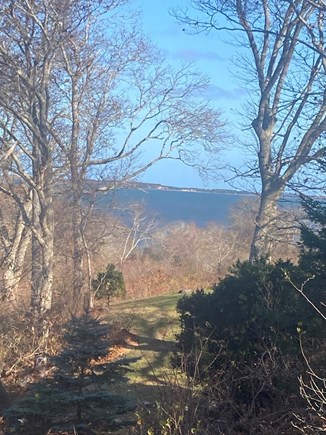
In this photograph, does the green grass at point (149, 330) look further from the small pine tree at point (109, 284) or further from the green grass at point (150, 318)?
the small pine tree at point (109, 284)

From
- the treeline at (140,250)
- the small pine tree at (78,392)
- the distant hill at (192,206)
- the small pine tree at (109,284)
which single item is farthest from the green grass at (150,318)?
the distant hill at (192,206)

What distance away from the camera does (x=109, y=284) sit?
19.3 m

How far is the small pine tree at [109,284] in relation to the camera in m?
19.0

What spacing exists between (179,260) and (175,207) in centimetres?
3020

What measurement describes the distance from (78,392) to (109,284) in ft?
40.7

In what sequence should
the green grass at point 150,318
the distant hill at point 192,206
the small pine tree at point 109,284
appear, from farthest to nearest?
Result: the distant hill at point 192,206 < the small pine tree at point 109,284 < the green grass at point 150,318

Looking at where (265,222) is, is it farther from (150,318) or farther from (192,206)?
(192,206)

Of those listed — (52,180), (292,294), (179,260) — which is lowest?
(179,260)

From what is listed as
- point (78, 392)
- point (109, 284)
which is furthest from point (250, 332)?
point (109, 284)

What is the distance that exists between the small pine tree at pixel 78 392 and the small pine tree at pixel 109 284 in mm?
11541

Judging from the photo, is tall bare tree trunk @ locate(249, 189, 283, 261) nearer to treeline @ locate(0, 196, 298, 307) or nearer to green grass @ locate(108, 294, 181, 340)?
treeline @ locate(0, 196, 298, 307)

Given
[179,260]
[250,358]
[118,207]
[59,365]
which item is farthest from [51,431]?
[179,260]

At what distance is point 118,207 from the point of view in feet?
65.4

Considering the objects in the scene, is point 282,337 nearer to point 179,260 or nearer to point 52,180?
point 52,180
